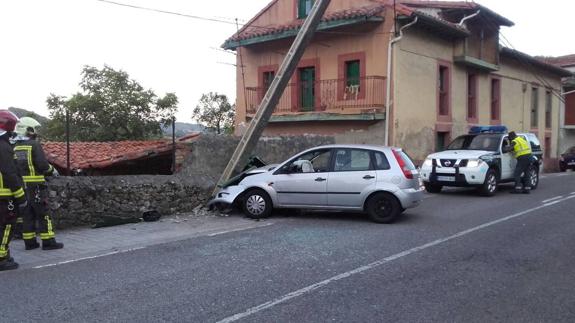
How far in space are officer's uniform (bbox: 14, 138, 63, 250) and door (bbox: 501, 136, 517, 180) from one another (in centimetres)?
1173

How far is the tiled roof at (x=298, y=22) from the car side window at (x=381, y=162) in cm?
945

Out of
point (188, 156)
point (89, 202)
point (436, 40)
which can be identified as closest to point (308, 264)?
point (89, 202)

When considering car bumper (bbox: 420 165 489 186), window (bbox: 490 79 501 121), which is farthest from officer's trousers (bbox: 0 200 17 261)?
window (bbox: 490 79 501 121)

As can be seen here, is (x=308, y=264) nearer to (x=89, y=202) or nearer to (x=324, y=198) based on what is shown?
(x=324, y=198)

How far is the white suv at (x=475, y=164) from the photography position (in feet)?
43.9

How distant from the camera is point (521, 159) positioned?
14.3 meters

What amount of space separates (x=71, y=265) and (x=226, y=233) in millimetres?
2671

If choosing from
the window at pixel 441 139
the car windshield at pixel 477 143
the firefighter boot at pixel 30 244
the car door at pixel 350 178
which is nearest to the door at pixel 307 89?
the window at pixel 441 139

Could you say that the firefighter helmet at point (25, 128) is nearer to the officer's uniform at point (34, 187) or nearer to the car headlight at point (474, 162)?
the officer's uniform at point (34, 187)

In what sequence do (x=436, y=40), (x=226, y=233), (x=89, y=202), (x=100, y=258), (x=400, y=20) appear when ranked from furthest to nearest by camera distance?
(x=436, y=40) → (x=400, y=20) → (x=89, y=202) → (x=226, y=233) → (x=100, y=258)

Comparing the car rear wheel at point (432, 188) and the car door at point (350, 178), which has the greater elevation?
the car door at point (350, 178)

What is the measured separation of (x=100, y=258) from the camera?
671 centimetres

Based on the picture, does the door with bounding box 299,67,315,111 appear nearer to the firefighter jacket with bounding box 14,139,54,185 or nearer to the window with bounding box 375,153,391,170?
the window with bounding box 375,153,391,170

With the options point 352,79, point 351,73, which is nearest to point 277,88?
point 352,79
